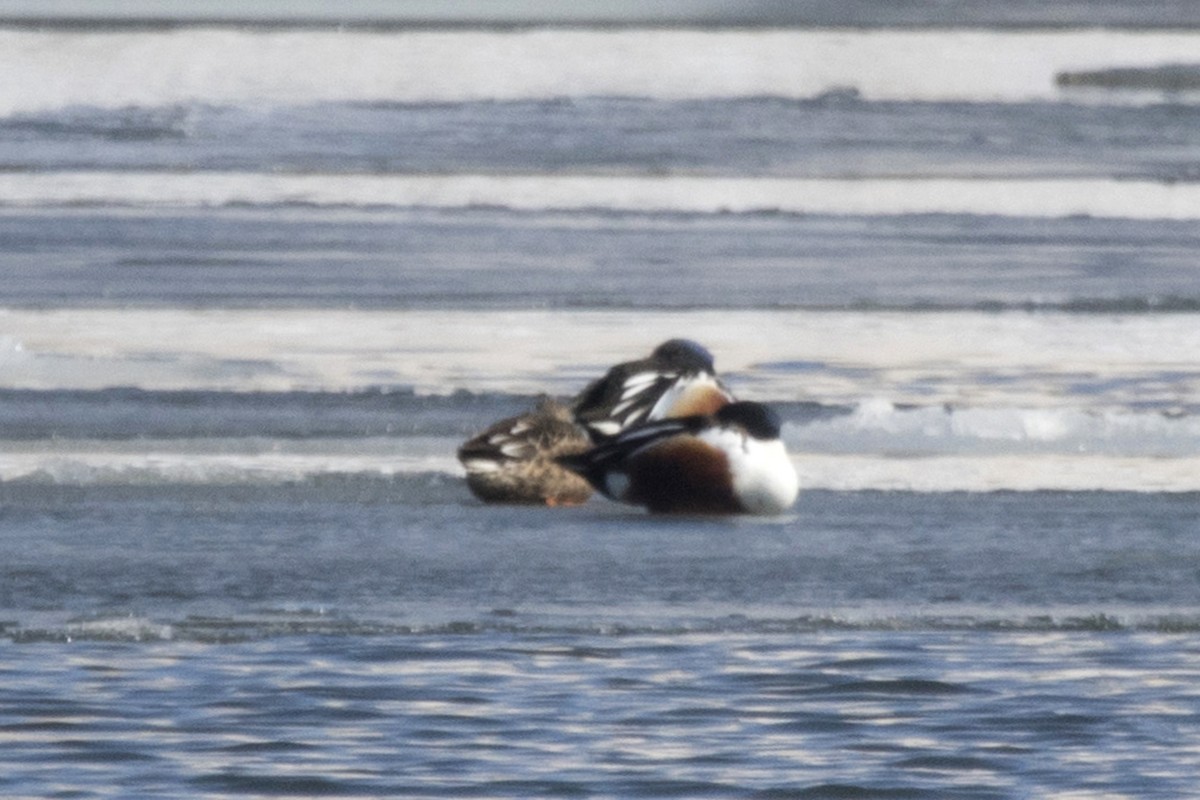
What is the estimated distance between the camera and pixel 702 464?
8.26 metres

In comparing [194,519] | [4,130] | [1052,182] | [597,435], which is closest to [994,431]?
[597,435]

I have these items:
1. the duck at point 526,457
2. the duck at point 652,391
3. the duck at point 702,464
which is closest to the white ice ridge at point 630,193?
the duck at point 652,391

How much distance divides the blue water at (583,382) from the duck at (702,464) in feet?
0.36

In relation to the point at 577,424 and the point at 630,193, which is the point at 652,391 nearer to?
the point at 577,424

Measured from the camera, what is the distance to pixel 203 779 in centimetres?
530

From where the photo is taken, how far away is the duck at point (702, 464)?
8.19m

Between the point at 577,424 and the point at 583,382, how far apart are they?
7.42 feet

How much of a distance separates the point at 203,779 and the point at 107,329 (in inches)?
289

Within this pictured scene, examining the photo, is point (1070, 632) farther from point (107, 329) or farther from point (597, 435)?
point (107, 329)

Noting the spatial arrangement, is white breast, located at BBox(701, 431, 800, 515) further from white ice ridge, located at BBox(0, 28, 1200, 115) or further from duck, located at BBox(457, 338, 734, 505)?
white ice ridge, located at BBox(0, 28, 1200, 115)

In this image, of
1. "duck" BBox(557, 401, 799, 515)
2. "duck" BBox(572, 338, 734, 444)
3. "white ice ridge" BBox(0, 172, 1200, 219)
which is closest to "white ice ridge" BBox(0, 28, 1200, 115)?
"white ice ridge" BBox(0, 172, 1200, 219)

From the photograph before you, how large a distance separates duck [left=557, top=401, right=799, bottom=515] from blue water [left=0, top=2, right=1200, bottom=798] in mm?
109

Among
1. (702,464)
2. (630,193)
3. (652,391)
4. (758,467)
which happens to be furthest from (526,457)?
(630,193)

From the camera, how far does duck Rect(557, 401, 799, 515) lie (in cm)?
819
